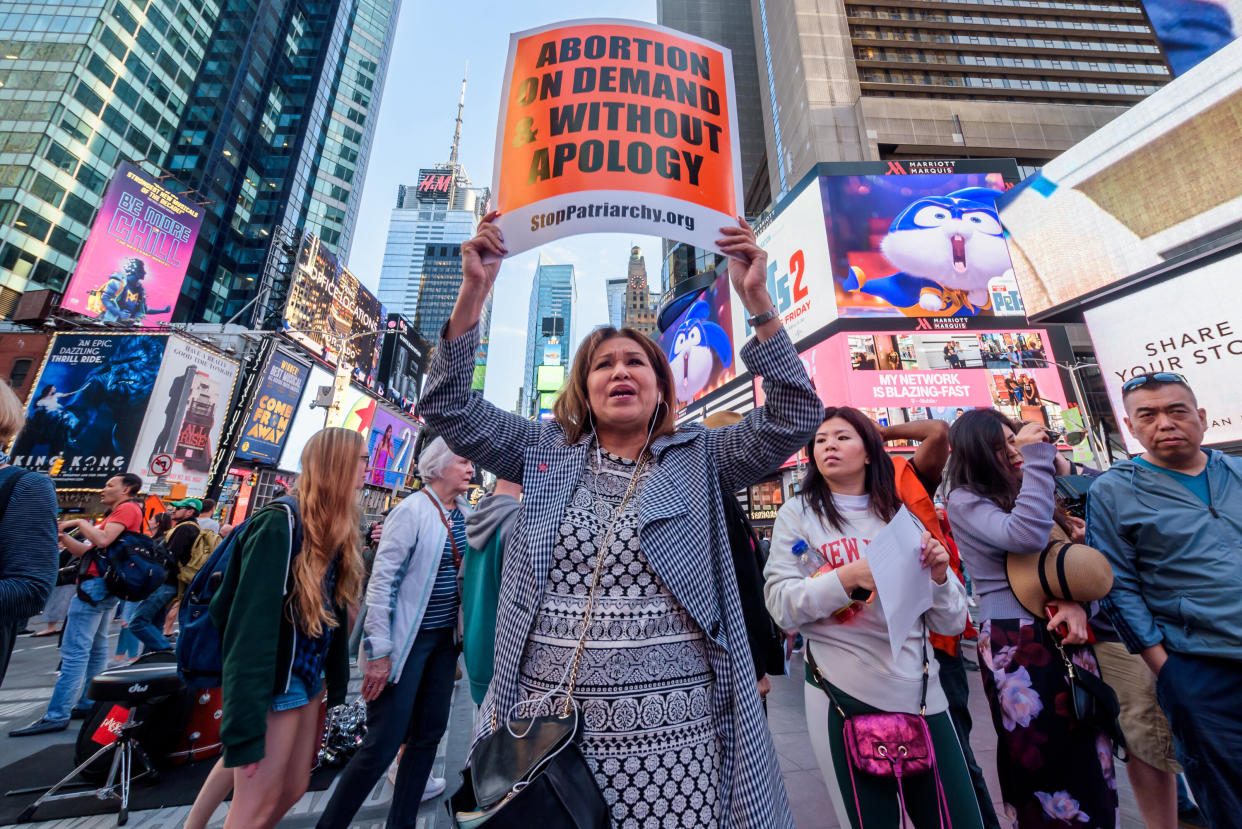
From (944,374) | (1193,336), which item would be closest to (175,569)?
(1193,336)

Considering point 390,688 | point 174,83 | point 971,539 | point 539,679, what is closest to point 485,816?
point 539,679

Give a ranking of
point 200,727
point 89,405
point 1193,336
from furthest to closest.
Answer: point 89,405 → point 1193,336 → point 200,727

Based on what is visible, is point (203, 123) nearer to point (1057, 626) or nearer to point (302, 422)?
point (302, 422)

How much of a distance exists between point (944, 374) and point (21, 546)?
87.1 feet

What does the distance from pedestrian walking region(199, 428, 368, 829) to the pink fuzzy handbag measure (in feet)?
7.22

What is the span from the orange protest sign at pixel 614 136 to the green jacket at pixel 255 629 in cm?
170

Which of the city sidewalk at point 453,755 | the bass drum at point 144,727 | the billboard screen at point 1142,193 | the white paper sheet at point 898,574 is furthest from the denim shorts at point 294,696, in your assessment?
the billboard screen at point 1142,193

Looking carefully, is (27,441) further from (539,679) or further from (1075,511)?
(1075,511)

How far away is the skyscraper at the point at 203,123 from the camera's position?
2978cm

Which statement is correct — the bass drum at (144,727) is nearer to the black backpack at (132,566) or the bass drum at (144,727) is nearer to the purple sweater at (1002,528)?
the black backpack at (132,566)

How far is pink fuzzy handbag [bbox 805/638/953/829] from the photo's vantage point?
63.1 inches

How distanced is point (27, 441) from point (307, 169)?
3991 centimetres

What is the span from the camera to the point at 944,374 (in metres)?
22.1

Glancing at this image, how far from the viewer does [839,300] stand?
933 inches
